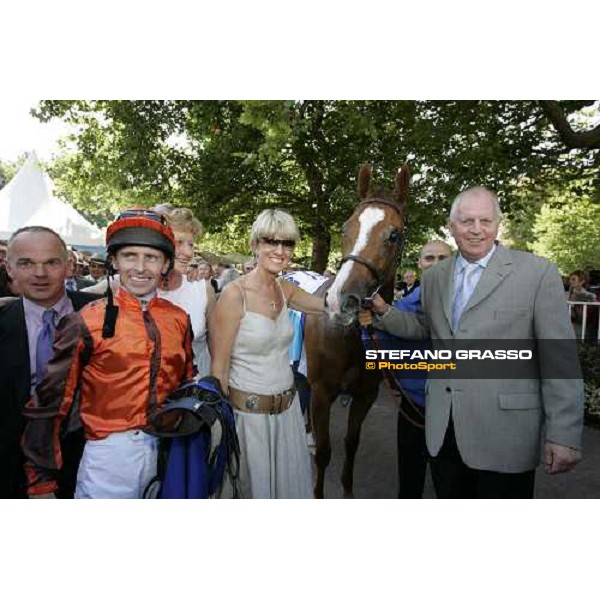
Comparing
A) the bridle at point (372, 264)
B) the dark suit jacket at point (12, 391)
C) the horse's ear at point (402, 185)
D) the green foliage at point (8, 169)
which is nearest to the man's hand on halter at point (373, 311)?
the bridle at point (372, 264)

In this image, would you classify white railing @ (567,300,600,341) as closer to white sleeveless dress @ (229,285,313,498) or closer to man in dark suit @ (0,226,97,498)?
white sleeveless dress @ (229,285,313,498)

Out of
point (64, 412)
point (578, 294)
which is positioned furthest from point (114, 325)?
point (578, 294)

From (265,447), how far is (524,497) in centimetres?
129

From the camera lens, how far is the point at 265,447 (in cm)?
242

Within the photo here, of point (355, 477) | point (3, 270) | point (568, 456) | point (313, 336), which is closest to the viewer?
point (568, 456)

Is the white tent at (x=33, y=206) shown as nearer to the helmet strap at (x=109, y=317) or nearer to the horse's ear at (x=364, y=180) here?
the helmet strap at (x=109, y=317)

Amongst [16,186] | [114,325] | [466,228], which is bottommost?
[114,325]

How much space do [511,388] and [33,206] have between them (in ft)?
9.20

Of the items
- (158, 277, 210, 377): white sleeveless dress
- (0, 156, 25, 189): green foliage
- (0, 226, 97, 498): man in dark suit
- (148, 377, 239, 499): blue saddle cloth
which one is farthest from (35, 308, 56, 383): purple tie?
(0, 156, 25, 189): green foliage

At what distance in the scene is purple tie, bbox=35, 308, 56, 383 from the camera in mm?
2216

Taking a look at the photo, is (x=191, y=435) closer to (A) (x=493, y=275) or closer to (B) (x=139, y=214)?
(B) (x=139, y=214)

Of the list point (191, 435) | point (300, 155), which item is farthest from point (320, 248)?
point (191, 435)

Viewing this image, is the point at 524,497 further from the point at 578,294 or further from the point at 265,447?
the point at 265,447
